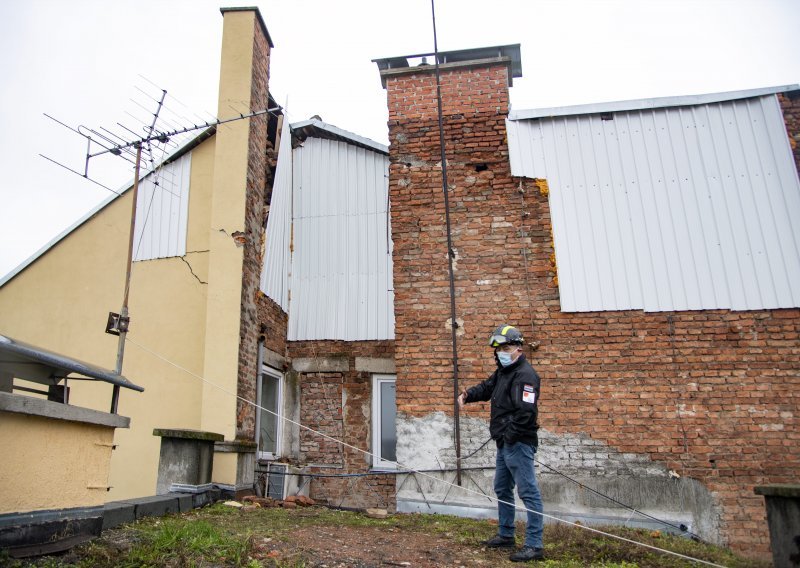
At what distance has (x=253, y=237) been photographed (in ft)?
28.4

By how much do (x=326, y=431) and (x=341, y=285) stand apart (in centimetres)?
240

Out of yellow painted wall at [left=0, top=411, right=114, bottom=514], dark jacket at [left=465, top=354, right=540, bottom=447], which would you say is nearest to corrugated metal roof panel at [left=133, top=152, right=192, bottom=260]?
yellow painted wall at [left=0, top=411, right=114, bottom=514]

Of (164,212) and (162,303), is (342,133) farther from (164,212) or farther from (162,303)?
(162,303)

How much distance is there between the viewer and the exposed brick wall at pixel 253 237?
317 inches

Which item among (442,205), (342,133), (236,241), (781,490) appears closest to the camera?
(781,490)

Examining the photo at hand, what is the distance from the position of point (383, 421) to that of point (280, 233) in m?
3.54

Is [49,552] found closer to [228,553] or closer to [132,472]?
[228,553]

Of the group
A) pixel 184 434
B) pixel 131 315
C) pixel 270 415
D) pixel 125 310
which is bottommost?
pixel 184 434

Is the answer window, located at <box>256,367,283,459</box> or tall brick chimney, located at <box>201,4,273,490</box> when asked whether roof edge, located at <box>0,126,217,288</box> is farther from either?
window, located at <box>256,367,283,459</box>

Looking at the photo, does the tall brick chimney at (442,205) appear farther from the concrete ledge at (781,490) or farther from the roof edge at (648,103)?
the concrete ledge at (781,490)

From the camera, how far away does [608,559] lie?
469cm

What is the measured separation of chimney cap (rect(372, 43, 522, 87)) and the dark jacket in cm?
485

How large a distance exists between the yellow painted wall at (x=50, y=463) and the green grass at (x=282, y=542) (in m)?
0.36

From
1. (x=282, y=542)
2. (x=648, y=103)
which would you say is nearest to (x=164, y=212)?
(x=282, y=542)
